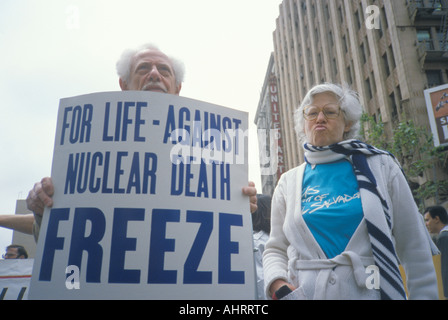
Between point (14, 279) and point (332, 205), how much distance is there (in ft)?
8.22

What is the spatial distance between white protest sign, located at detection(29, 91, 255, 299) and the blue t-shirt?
13.1 inches

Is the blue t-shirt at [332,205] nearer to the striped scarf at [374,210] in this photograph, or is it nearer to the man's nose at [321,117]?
the striped scarf at [374,210]

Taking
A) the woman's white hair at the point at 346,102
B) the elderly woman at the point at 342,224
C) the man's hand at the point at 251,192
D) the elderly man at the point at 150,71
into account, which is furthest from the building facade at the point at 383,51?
the man's hand at the point at 251,192

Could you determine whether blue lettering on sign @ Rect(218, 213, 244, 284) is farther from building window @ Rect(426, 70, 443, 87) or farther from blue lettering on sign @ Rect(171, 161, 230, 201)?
building window @ Rect(426, 70, 443, 87)

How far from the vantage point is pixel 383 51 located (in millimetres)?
18719

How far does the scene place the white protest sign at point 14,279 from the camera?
2.73 meters

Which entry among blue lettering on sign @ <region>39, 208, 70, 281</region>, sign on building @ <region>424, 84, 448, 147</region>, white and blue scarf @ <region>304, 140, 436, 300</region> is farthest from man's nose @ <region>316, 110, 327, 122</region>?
sign on building @ <region>424, 84, 448, 147</region>

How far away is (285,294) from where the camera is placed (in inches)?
61.1

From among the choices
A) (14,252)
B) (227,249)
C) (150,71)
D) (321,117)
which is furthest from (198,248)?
(14,252)

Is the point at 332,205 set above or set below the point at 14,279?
above

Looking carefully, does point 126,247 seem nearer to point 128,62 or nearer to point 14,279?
point 128,62

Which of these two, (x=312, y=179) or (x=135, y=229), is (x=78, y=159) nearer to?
(x=135, y=229)

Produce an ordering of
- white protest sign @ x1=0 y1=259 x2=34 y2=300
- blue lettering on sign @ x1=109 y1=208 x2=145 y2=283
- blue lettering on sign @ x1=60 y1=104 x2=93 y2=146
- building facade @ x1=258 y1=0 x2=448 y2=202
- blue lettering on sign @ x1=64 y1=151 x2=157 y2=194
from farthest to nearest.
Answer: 1. building facade @ x1=258 y1=0 x2=448 y2=202
2. white protest sign @ x1=0 y1=259 x2=34 y2=300
3. blue lettering on sign @ x1=60 y1=104 x2=93 y2=146
4. blue lettering on sign @ x1=64 y1=151 x2=157 y2=194
5. blue lettering on sign @ x1=109 y1=208 x2=145 y2=283

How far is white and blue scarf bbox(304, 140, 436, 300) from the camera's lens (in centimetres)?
145
